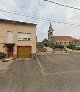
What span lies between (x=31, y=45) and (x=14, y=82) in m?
21.9

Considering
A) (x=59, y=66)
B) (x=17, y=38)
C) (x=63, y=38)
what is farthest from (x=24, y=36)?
(x=63, y=38)

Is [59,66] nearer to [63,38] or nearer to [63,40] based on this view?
[63,40]

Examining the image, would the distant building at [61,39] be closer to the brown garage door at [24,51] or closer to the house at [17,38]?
the house at [17,38]

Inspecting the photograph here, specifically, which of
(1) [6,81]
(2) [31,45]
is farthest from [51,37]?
(1) [6,81]

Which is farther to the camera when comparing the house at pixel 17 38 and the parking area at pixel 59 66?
the house at pixel 17 38

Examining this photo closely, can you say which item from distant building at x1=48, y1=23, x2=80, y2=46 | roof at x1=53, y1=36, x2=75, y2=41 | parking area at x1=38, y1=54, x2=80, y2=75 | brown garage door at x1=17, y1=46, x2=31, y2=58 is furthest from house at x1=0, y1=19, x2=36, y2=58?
roof at x1=53, y1=36, x2=75, y2=41

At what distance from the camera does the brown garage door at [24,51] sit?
3789 centimetres

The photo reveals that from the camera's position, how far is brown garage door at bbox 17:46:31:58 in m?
37.9

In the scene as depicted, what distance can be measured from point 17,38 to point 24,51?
313cm

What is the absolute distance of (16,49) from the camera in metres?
37.4

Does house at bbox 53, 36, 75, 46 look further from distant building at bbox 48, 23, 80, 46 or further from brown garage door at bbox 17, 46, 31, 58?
brown garage door at bbox 17, 46, 31, 58

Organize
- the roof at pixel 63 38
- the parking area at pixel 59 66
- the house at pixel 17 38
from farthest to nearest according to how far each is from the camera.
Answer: the roof at pixel 63 38 < the house at pixel 17 38 < the parking area at pixel 59 66

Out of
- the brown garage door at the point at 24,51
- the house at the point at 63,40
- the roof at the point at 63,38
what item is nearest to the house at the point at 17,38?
the brown garage door at the point at 24,51

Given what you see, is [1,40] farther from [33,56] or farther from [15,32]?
[33,56]
